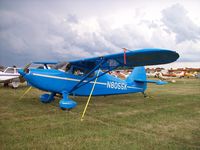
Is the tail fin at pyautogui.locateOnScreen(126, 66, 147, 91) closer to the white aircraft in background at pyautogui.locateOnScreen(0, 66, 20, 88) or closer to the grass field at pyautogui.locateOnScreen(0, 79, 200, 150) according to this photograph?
the grass field at pyautogui.locateOnScreen(0, 79, 200, 150)

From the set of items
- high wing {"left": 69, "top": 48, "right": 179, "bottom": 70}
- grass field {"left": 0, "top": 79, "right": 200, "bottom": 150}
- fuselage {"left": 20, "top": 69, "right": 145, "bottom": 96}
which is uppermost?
high wing {"left": 69, "top": 48, "right": 179, "bottom": 70}

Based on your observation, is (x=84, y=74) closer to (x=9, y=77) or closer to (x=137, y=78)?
(x=137, y=78)

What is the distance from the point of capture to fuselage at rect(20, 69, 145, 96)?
7.71 m

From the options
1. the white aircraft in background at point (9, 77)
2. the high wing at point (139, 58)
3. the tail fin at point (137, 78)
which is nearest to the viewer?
the high wing at point (139, 58)

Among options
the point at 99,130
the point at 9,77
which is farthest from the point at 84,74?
the point at 9,77

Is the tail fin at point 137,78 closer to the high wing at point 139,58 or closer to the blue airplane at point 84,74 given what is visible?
the blue airplane at point 84,74

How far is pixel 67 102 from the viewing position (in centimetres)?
711

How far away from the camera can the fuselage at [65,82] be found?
25.3ft

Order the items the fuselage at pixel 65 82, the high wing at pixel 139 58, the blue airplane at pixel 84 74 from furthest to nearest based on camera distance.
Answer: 1. the fuselage at pixel 65 82
2. the blue airplane at pixel 84 74
3. the high wing at pixel 139 58

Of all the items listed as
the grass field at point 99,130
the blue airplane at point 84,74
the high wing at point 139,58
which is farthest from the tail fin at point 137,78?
the grass field at point 99,130

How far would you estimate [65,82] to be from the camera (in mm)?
8336

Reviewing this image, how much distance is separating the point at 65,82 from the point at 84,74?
1.00m

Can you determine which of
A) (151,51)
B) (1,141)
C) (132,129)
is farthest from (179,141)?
(1,141)

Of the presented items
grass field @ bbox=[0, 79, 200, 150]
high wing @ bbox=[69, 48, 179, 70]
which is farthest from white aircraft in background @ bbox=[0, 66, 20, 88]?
grass field @ bbox=[0, 79, 200, 150]
